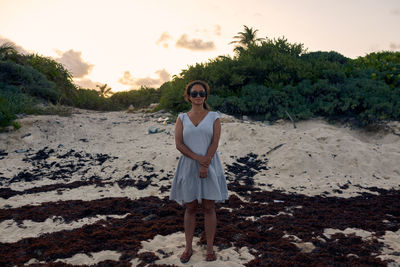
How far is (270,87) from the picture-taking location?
12734 millimetres

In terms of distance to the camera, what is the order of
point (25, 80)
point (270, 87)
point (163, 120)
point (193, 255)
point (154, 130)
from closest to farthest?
point (193, 255) < point (154, 130) < point (163, 120) < point (270, 87) < point (25, 80)

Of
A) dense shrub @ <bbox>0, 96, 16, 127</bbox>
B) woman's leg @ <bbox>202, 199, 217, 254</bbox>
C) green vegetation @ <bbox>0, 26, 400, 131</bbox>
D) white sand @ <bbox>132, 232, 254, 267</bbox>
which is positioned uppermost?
green vegetation @ <bbox>0, 26, 400, 131</bbox>

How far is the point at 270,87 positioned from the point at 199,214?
356 inches

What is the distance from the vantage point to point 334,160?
772cm

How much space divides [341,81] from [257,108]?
13.6 ft

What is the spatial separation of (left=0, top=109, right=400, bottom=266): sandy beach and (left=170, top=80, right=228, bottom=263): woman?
1.71 feet

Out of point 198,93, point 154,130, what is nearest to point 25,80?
point 154,130

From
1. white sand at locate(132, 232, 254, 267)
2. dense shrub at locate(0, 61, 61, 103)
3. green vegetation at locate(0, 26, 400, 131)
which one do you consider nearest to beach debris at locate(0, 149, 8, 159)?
green vegetation at locate(0, 26, 400, 131)

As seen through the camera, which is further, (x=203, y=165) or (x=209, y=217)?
(x=209, y=217)

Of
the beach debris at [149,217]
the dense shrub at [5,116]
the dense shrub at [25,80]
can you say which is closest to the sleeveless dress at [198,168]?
the beach debris at [149,217]

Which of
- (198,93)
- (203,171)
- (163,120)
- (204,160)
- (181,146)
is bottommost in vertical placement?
(203,171)

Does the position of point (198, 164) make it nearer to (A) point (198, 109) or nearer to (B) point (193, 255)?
(A) point (198, 109)

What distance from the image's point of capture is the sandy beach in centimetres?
354

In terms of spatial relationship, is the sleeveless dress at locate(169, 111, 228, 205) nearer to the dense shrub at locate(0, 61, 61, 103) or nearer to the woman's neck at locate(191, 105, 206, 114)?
the woman's neck at locate(191, 105, 206, 114)
